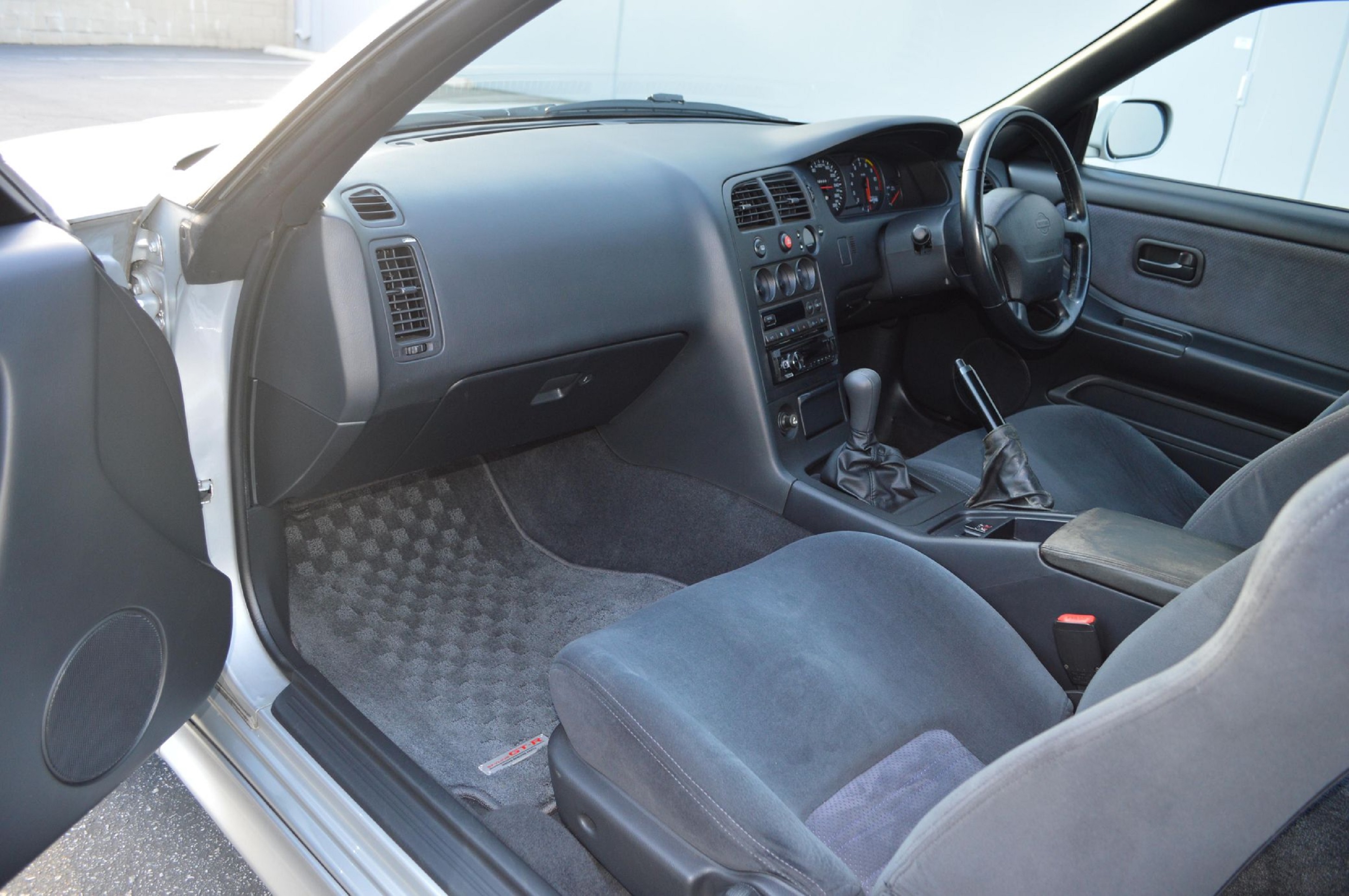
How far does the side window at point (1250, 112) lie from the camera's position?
2.69 metres

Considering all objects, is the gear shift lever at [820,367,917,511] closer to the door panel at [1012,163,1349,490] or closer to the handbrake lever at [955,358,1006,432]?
the handbrake lever at [955,358,1006,432]

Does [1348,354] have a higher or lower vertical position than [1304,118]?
lower

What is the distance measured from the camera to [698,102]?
2543 mm

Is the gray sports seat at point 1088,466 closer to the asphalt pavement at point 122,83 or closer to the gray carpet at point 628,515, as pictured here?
the gray carpet at point 628,515

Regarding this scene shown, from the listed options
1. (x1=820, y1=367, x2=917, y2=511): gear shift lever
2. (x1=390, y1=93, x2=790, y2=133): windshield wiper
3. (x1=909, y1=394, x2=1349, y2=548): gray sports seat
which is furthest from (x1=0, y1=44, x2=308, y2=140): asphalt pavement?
(x1=909, y1=394, x2=1349, y2=548): gray sports seat

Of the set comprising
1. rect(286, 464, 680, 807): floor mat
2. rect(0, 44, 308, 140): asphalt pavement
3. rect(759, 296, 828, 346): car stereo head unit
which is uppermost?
rect(0, 44, 308, 140): asphalt pavement

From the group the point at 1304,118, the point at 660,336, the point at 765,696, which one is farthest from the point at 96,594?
the point at 1304,118

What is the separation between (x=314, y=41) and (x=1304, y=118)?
3228mm

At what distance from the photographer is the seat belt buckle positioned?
5.30 ft

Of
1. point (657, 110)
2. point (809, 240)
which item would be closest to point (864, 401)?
point (809, 240)

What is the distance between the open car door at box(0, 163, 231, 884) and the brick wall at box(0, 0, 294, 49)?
0.93 metres

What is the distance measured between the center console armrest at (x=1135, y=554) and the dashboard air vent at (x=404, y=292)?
1108 millimetres

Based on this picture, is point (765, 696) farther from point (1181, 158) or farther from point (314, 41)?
point (1181, 158)

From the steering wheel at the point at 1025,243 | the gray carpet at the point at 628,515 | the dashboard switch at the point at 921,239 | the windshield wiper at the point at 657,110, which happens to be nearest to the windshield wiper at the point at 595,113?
the windshield wiper at the point at 657,110
